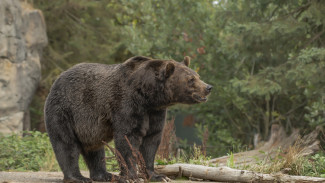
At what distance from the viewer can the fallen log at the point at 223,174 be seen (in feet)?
18.0

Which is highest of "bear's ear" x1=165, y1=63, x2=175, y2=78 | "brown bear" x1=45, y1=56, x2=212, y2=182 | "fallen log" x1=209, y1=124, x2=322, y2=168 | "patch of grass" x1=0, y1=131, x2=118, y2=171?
"bear's ear" x1=165, y1=63, x2=175, y2=78

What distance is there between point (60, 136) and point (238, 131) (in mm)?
7642

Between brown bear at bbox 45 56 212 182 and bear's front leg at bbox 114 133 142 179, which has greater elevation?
brown bear at bbox 45 56 212 182

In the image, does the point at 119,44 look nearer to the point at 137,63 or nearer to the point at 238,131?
the point at 238,131

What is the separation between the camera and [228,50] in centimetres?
1098

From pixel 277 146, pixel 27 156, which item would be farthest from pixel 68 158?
pixel 277 146

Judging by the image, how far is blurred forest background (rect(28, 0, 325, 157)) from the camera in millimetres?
9686

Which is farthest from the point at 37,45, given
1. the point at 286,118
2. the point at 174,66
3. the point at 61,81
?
the point at 174,66

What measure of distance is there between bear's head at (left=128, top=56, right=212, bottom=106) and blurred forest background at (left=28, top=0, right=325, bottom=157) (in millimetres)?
3055

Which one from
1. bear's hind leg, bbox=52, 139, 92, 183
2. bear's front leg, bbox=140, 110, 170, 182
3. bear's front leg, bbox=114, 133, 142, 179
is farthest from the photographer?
bear's hind leg, bbox=52, 139, 92, 183

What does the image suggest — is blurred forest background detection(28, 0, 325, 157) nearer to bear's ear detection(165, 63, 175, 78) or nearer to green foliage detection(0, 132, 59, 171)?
bear's ear detection(165, 63, 175, 78)

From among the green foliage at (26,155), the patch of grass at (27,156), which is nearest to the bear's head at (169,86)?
the patch of grass at (27,156)

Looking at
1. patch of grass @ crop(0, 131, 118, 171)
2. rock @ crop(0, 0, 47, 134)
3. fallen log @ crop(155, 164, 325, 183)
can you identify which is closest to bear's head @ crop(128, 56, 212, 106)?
fallen log @ crop(155, 164, 325, 183)

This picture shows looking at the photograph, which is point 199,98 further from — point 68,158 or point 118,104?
point 68,158
